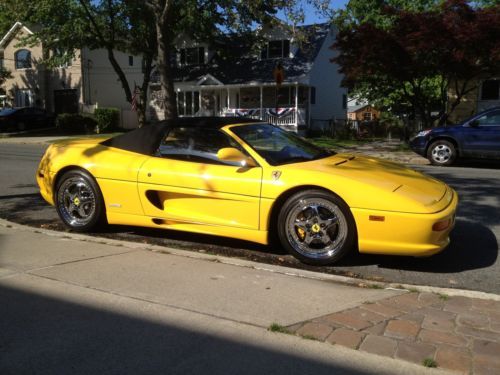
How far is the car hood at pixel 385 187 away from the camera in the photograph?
437 centimetres

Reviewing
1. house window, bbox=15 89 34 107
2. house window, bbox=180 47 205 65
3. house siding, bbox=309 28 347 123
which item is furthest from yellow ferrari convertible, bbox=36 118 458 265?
house window, bbox=15 89 34 107

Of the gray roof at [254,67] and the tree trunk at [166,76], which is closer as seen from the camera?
the tree trunk at [166,76]

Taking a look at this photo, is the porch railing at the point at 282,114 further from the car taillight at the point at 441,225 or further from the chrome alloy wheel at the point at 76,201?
the car taillight at the point at 441,225

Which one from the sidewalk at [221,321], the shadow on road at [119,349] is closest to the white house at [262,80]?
the sidewalk at [221,321]

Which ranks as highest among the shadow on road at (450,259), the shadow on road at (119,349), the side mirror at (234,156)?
the side mirror at (234,156)

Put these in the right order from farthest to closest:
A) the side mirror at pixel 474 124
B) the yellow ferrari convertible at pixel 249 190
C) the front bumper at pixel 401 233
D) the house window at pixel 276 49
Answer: the house window at pixel 276 49, the side mirror at pixel 474 124, the yellow ferrari convertible at pixel 249 190, the front bumper at pixel 401 233

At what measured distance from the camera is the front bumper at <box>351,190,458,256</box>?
14.0 ft

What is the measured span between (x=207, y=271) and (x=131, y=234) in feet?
6.02

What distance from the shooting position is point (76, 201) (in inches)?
232

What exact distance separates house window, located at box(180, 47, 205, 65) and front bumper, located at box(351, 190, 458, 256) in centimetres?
3075

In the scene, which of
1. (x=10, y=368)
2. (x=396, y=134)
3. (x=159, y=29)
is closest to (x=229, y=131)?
(x=10, y=368)

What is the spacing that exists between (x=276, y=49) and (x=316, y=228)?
27798mm

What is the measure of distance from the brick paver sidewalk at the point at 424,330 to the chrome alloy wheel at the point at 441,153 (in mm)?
10139

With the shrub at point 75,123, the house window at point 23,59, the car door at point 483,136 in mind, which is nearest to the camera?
the car door at point 483,136
